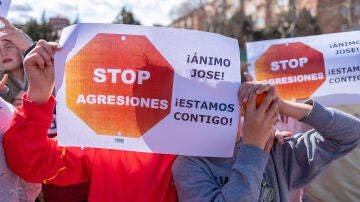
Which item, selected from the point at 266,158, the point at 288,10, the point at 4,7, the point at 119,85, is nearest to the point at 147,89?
the point at 119,85

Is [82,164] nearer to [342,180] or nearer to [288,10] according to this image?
[342,180]

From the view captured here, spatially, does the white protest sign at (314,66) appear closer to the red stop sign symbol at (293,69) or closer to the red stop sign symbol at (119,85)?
the red stop sign symbol at (293,69)

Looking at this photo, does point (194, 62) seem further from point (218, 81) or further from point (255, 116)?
point (255, 116)

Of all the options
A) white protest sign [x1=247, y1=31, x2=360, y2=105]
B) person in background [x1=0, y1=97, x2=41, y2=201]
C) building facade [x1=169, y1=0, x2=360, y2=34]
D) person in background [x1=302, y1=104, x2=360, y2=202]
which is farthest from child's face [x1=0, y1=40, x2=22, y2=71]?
building facade [x1=169, y1=0, x2=360, y2=34]

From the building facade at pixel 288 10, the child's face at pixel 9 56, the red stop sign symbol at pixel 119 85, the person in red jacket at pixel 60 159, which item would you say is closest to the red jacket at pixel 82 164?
the person in red jacket at pixel 60 159

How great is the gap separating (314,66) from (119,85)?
1.66 m

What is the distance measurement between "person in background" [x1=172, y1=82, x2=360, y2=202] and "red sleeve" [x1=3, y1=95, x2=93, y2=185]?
1.35 ft

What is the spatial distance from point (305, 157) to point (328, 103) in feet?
3.28

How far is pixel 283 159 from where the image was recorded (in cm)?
177

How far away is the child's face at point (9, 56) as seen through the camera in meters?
2.37

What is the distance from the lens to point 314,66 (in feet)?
9.26

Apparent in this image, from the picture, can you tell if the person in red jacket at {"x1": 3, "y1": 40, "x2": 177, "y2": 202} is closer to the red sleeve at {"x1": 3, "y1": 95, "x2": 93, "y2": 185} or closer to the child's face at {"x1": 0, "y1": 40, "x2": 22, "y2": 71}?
the red sleeve at {"x1": 3, "y1": 95, "x2": 93, "y2": 185}

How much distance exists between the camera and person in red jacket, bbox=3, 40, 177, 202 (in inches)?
60.5

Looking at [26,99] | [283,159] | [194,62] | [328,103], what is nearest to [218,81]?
[194,62]
